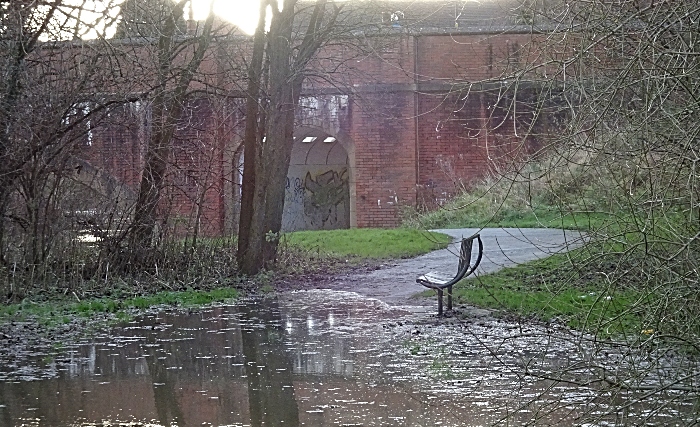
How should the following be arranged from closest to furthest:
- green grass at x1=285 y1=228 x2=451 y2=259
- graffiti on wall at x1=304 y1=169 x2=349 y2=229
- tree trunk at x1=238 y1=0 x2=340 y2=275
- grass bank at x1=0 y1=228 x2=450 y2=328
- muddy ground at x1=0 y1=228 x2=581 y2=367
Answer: muddy ground at x1=0 y1=228 x2=581 y2=367, grass bank at x1=0 y1=228 x2=450 y2=328, tree trunk at x1=238 y1=0 x2=340 y2=275, green grass at x1=285 y1=228 x2=451 y2=259, graffiti on wall at x1=304 y1=169 x2=349 y2=229

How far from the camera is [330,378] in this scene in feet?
26.2

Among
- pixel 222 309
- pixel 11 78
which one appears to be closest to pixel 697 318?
pixel 222 309

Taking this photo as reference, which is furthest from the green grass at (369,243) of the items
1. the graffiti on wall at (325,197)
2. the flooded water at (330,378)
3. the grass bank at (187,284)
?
the graffiti on wall at (325,197)

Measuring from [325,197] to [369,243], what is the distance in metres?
12.7

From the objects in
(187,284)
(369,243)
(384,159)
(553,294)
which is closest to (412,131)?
(384,159)

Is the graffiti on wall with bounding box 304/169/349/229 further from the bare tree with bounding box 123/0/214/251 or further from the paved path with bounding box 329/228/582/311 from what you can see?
the bare tree with bounding box 123/0/214/251

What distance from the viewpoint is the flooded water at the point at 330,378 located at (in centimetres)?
590

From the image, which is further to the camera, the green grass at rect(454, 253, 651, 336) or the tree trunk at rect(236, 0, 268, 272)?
the tree trunk at rect(236, 0, 268, 272)

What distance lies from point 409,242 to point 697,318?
16451 mm

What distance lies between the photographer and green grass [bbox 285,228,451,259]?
19.9 metres

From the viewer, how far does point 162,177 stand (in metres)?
15.3

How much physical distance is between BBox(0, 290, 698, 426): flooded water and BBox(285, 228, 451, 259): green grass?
8313 millimetres

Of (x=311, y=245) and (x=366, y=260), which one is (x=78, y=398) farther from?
(x=311, y=245)

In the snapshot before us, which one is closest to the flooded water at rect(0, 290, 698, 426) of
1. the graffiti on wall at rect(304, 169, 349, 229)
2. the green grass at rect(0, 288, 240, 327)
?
the green grass at rect(0, 288, 240, 327)
